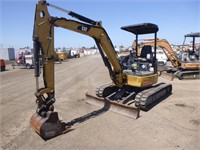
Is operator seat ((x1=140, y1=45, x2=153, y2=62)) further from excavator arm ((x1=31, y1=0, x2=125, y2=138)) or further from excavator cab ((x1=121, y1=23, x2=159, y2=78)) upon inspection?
excavator arm ((x1=31, y1=0, x2=125, y2=138))

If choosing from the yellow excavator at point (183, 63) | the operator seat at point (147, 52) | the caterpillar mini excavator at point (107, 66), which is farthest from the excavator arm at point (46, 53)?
the yellow excavator at point (183, 63)

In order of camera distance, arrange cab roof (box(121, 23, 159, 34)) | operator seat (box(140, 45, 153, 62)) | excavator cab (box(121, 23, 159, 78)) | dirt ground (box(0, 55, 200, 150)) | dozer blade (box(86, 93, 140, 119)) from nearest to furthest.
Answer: dirt ground (box(0, 55, 200, 150)), dozer blade (box(86, 93, 140, 119)), cab roof (box(121, 23, 159, 34)), excavator cab (box(121, 23, 159, 78)), operator seat (box(140, 45, 153, 62))

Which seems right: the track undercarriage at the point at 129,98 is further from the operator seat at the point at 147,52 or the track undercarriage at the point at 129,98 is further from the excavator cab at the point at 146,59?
the operator seat at the point at 147,52

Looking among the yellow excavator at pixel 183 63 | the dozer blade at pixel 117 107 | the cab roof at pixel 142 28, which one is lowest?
the dozer blade at pixel 117 107

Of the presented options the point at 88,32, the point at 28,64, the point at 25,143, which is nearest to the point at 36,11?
the point at 88,32

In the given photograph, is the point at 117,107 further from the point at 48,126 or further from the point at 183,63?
the point at 183,63

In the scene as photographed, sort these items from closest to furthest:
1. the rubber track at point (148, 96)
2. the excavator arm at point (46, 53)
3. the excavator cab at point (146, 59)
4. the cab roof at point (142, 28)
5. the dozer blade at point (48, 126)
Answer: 1. the dozer blade at point (48, 126)
2. the excavator arm at point (46, 53)
3. the rubber track at point (148, 96)
4. the cab roof at point (142, 28)
5. the excavator cab at point (146, 59)

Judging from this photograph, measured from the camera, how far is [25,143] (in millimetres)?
4867

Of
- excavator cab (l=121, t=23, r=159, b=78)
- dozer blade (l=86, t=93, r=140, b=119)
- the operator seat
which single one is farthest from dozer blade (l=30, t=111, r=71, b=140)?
the operator seat

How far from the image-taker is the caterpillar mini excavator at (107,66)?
204 inches

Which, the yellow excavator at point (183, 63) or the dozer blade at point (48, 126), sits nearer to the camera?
the dozer blade at point (48, 126)

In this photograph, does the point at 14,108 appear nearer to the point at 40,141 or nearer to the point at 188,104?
the point at 40,141

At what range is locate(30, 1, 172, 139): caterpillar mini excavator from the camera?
5.18 metres

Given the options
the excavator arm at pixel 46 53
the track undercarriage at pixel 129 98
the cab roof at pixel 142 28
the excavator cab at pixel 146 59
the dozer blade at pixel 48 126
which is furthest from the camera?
the excavator cab at pixel 146 59
